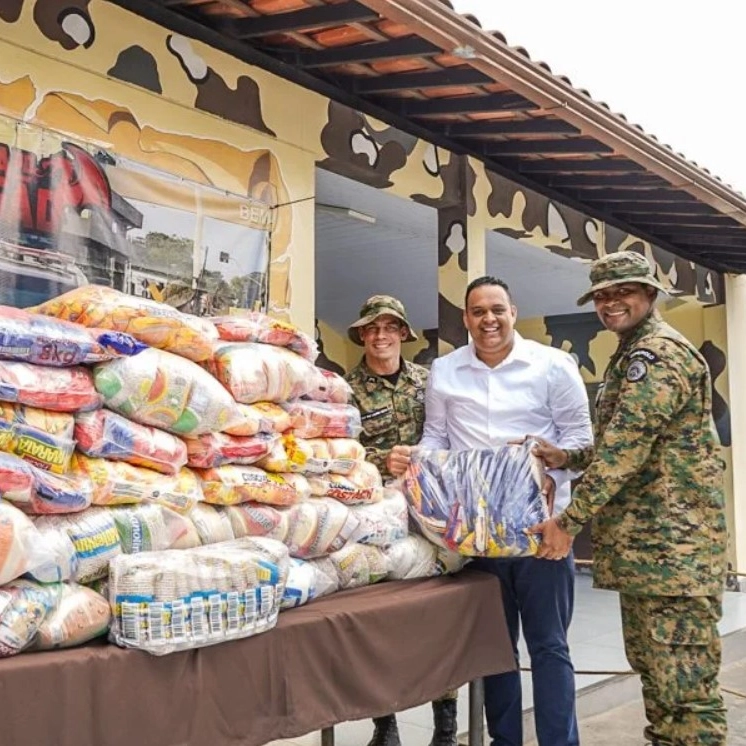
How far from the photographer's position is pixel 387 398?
3242mm

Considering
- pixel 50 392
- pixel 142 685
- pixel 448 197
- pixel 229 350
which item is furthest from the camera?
pixel 448 197

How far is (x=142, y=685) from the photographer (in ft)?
5.33

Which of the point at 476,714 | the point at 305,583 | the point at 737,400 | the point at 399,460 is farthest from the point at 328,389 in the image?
the point at 737,400

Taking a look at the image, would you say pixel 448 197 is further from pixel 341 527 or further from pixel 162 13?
pixel 341 527

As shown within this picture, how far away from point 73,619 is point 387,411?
1.76 meters

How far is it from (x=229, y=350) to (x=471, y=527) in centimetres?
86

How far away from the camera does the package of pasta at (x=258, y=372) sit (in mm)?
2152

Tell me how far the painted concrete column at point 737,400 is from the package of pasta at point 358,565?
5.93 m

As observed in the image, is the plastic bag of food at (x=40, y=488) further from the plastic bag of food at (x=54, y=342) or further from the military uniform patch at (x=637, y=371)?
the military uniform patch at (x=637, y=371)

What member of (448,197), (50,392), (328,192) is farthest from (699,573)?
(328,192)

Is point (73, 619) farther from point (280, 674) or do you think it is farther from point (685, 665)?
point (685, 665)

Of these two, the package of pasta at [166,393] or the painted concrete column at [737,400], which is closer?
the package of pasta at [166,393]

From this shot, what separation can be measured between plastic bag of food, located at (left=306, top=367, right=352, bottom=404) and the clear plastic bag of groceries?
0.69m

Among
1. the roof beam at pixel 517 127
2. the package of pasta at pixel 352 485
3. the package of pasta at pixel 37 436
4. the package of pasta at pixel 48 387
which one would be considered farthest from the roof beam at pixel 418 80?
the package of pasta at pixel 37 436
